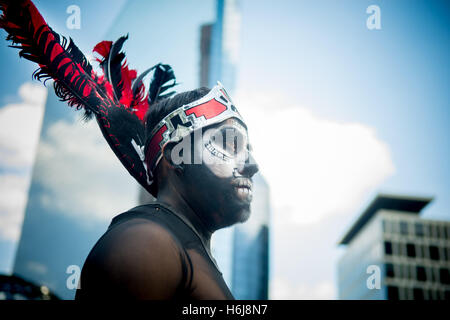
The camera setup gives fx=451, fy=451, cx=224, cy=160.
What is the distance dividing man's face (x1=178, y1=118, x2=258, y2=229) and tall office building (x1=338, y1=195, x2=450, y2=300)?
6742 cm

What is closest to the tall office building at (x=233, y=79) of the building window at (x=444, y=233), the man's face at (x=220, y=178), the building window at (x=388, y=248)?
the building window at (x=388, y=248)

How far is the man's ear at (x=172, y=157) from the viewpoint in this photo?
3.21 metres

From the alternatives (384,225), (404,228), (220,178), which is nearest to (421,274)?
(404,228)

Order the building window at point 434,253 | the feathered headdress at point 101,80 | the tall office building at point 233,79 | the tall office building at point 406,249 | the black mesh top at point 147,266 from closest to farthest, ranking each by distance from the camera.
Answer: the black mesh top at point 147,266, the feathered headdress at point 101,80, the tall office building at point 233,79, the tall office building at point 406,249, the building window at point 434,253

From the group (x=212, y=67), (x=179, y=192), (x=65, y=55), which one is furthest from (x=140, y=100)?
(x=212, y=67)

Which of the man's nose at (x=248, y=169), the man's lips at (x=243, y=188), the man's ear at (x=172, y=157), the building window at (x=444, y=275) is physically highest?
the building window at (x=444, y=275)

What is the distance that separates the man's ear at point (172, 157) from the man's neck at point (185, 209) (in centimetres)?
16

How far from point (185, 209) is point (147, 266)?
0.86 metres

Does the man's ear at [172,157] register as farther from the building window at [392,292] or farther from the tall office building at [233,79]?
the building window at [392,292]

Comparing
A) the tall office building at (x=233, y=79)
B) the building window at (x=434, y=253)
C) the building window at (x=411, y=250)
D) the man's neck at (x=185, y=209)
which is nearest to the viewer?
the man's neck at (x=185, y=209)

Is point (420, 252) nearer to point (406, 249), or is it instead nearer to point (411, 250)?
point (411, 250)
